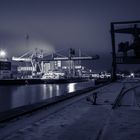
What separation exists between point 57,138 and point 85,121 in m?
4.08

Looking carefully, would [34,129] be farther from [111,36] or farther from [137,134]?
[111,36]

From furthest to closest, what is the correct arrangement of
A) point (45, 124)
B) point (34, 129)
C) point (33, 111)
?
point (33, 111)
point (45, 124)
point (34, 129)

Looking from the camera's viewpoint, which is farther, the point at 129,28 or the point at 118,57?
the point at 118,57

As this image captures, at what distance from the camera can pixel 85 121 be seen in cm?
1430

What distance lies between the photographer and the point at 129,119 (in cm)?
1446

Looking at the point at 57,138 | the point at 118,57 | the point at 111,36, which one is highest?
the point at 111,36

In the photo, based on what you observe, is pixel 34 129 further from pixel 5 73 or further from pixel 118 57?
pixel 5 73

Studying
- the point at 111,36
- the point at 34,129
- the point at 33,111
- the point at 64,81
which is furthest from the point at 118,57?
the point at 64,81

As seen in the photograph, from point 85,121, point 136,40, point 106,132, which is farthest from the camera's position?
point 136,40

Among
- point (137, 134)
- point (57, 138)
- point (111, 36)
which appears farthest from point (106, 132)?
point (111, 36)

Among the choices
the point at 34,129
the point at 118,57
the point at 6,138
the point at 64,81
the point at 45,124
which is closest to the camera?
the point at 6,138

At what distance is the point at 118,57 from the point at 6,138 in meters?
77.2

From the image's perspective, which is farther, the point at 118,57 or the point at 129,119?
the point at 118,57

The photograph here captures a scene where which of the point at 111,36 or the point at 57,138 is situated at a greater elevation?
the point at 111,36
